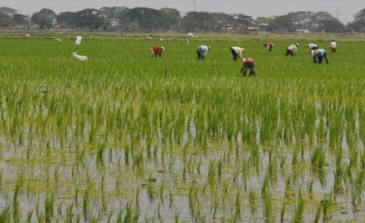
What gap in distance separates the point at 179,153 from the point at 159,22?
3198 inches

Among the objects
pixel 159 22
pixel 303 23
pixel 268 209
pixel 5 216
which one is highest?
pixel 5 216

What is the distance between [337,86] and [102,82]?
4.15m

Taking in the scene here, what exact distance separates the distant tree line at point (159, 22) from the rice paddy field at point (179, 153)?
7335 centimetres

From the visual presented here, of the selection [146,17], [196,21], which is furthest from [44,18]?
[196,21]

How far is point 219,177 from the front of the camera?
15.1ft

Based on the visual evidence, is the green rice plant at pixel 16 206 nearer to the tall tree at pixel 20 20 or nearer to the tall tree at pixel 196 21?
the tall tree at pixel 20 20

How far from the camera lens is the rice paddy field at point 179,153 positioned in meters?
3.84

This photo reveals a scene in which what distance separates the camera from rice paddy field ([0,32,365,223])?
3842 millimetres

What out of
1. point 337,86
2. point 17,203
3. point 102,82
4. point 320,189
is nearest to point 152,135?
point 320,189

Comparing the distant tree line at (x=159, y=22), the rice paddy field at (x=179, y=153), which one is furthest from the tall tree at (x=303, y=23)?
the rice paddy field at (x=179, y=153)

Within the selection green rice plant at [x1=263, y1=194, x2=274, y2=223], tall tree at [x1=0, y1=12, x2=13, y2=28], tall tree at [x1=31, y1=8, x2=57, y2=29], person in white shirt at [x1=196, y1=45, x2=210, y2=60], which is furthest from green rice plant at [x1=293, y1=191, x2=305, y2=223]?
tall tree at [x1=0, y1=12, x2=13, y2=28]

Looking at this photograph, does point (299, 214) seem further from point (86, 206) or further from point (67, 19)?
point (67, 19)

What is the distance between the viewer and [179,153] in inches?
218

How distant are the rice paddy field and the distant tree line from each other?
7335 centimetres
